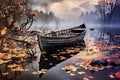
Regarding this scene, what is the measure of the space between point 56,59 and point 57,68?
213cm

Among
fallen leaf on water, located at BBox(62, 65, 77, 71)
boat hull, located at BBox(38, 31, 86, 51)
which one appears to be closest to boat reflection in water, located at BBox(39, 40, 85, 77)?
boat hull, located at BBox(38, 31, 86, 51)

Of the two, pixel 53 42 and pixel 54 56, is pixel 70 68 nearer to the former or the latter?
pixel 54 56

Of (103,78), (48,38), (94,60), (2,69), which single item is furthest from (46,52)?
(103,78)

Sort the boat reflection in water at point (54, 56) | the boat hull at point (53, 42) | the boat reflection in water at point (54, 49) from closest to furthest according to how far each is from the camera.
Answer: the boat reflection in water at point (54, 56) < the boat reflection in water at point (54, 49) < the boat hull at point (53, 42)

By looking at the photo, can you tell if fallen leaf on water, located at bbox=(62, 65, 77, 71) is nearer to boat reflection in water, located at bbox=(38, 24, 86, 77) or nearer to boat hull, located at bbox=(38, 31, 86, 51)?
boat reflection in water, located at bbox=(38, 24, 86, 77)

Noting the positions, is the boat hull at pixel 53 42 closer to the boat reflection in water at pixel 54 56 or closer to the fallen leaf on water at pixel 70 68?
the boat reflection in water at pixel 54 56

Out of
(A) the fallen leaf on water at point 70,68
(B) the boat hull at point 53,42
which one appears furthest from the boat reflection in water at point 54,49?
(A) the fallen leaf on water at point 70,68

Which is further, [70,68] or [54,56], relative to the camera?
[54,56]

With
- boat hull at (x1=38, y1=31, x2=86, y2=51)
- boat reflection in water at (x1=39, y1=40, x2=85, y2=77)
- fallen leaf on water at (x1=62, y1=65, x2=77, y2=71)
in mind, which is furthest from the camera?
boat hull at (x1=38, y1=31, x2=86, y2=51)

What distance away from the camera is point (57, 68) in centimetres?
1505

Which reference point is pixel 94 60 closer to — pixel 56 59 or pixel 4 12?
pixel 56 59

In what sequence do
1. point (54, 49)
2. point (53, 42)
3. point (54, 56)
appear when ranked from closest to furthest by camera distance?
point (54, 56) → point (53, 42) → point (54, 49)

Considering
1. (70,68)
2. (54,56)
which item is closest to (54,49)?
(54,56)

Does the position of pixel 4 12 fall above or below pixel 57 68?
above
